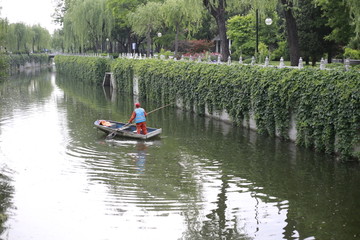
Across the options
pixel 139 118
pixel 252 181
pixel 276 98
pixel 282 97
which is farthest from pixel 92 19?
pixel 252 181

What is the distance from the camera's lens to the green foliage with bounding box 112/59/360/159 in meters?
16.7

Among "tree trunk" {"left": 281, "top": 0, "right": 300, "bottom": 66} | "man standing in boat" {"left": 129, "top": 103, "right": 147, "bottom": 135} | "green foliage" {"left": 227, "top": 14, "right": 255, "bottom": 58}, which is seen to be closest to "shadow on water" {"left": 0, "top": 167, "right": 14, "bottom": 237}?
"man standing in boat" {"left": 129, "top": 103, "right": 147, "bottom": 135}

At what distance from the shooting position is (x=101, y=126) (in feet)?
74.4

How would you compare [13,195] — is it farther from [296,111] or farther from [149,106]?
[149,106]

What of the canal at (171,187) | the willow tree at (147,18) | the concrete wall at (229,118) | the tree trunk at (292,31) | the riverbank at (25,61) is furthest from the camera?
the riverbank at (25,61)

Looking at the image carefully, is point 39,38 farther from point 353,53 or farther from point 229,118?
point 229,118

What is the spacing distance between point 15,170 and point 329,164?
10.7 meters

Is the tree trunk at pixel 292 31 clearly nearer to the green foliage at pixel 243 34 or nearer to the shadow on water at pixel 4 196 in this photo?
the shadow on water at pixel 4 196

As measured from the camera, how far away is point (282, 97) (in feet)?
66.7

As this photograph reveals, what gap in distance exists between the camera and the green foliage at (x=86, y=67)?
2194 inches

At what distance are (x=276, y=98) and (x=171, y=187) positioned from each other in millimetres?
8223

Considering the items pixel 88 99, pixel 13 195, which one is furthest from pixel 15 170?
pixel 88 99

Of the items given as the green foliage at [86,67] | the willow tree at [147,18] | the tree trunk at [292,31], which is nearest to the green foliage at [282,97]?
the tree trunk at [292,31]

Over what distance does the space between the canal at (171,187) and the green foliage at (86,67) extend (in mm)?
31133
